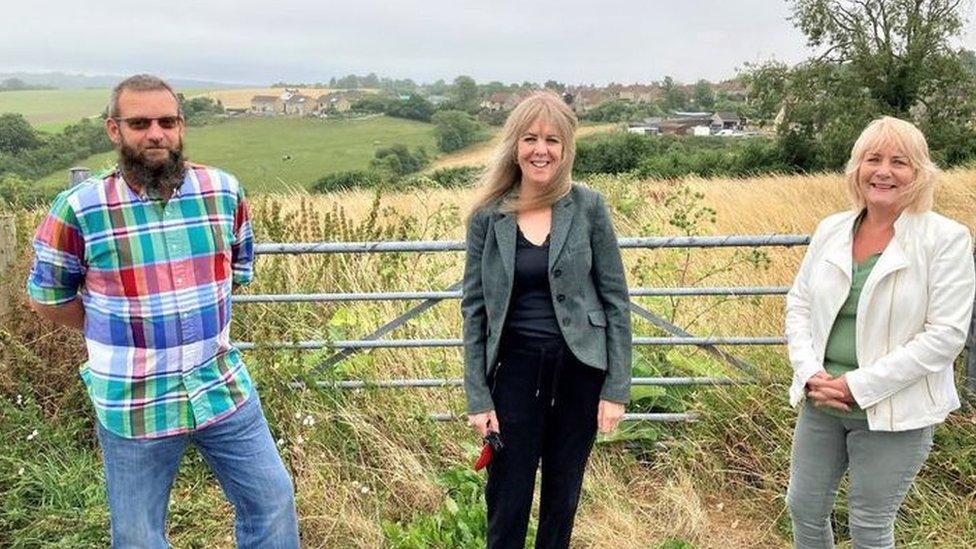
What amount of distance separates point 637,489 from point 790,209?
291 inches

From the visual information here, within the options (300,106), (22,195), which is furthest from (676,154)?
(22,195)

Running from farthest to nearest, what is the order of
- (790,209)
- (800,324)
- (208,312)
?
(790,209), (800,324), (208,312)

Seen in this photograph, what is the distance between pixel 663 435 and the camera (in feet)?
13.3

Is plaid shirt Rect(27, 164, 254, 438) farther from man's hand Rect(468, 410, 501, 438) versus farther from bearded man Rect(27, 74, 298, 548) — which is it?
man's hand Rect(468, 410, 501, 438)

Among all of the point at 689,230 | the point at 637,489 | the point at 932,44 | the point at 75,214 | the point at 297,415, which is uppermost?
the point at 932,44

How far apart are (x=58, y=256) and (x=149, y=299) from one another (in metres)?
0.30

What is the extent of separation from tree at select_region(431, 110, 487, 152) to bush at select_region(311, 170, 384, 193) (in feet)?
6.73

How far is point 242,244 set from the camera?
2740mm

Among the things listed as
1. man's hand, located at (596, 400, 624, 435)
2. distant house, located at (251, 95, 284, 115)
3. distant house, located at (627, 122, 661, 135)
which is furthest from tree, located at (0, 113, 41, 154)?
distant house, located at (627, 122, 661, 135)

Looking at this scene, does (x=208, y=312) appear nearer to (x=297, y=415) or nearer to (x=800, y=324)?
(x=297, y=415)

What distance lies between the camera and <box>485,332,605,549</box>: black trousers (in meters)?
2.48

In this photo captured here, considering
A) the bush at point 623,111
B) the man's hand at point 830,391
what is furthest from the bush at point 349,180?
the man's hand at point 830,391

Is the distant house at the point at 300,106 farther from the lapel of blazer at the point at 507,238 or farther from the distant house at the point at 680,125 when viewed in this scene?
the lapel of blazer at the point at 507,238

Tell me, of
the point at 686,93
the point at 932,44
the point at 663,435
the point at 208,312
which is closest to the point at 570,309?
the point at 208,312
